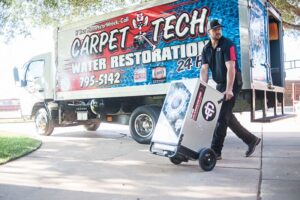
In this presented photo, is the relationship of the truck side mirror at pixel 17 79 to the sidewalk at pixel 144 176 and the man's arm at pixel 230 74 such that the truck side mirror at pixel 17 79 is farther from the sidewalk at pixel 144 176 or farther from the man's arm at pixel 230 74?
the man's arm at pixel 230 74

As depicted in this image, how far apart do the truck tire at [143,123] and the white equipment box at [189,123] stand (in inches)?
107

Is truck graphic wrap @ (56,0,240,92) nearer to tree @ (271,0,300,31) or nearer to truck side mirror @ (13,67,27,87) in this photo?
truck side mirror @ (13,67,27,87)

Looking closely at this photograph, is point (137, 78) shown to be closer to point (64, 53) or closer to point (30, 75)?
point (64, 53)

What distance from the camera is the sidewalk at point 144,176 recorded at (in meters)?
4.07

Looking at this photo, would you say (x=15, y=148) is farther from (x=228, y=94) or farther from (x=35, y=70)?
(x=228, y=94)

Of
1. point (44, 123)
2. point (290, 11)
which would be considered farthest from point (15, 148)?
point (290, 11)

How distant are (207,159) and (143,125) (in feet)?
11.0

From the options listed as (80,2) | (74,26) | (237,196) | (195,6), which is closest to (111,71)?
(74,26)

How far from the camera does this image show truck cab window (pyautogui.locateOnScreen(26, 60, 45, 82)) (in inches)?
431

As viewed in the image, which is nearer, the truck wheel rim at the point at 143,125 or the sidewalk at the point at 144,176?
the sidewalk at the point at 144,176

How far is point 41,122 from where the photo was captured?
1080 cm

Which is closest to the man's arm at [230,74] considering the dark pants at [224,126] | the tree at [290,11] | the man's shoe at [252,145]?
the dark pants at [224,126]

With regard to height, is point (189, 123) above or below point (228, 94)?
below

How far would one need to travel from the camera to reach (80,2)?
14.3 metres
